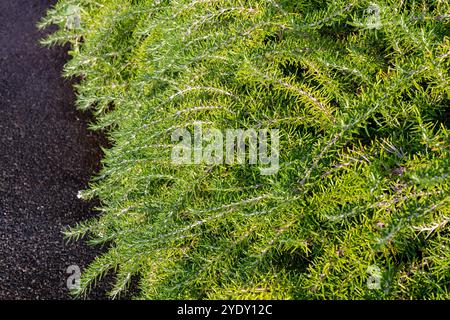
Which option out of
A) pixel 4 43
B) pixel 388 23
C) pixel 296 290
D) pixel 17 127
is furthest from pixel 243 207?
pixel 4 43

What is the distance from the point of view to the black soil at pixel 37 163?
5.69ft

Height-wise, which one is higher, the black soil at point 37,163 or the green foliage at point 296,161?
the green foliage at point 296,161

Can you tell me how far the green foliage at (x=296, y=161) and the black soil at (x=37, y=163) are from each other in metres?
0.37

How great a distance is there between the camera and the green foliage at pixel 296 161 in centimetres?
94

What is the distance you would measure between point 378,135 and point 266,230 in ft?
1.11

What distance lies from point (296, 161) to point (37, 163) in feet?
4.54

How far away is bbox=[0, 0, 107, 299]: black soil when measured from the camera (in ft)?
5.69

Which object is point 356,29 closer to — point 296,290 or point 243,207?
point 243,207

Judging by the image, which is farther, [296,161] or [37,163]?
[37,163]

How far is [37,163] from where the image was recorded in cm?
205

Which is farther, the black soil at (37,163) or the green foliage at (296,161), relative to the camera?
the black soil at (37,163)

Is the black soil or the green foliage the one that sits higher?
the green foliage

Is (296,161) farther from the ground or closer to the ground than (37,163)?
farther from the ground

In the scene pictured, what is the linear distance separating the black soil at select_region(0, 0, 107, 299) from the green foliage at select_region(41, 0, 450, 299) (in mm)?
371
